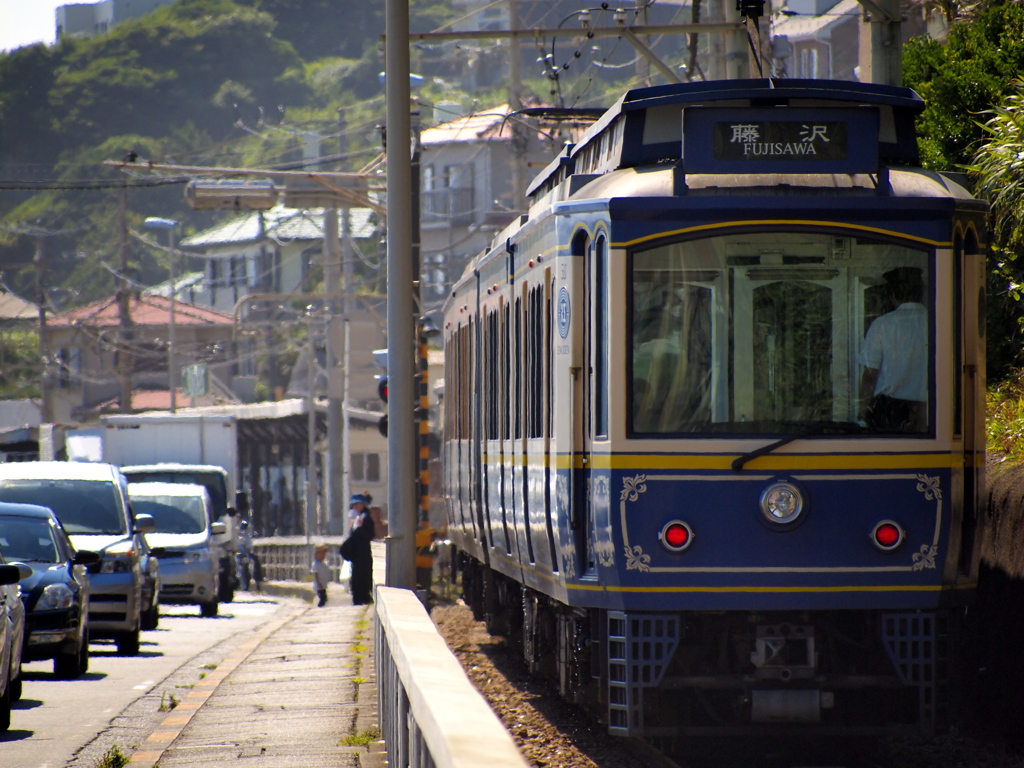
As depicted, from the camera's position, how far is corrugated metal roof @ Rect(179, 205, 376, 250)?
7459cm

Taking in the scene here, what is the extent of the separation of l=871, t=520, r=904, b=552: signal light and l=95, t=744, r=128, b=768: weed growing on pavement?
13.6 feet

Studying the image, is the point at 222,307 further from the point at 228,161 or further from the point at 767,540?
the point at 767,540

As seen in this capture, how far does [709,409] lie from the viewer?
9.08 m

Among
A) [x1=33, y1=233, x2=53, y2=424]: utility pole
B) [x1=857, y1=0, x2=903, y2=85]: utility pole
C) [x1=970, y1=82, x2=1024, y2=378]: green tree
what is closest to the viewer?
[x1=970, y1=82, x2=1024, y2=378]: green tree

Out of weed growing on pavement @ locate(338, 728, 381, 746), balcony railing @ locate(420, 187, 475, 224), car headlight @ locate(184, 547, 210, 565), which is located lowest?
car headlight @ locate(184, 547, 210, 565)

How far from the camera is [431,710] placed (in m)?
4.75

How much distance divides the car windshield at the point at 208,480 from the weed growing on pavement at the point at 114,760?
65.2 ft

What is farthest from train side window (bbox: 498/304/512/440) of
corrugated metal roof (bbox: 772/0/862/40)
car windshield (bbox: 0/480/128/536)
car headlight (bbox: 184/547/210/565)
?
corrugated metal roof (bbox: 772/0/862/40)

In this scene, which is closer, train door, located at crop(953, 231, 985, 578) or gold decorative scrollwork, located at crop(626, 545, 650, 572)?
gold decorative scrollwork, located at crop(626, 545, 650, 572)

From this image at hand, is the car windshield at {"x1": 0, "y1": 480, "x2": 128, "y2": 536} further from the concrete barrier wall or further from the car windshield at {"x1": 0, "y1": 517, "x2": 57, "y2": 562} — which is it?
the concrete barrier wall

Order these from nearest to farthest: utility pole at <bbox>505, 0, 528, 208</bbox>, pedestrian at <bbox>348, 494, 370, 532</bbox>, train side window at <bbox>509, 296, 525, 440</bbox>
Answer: train side window at <bbox>509, 296, 525, 440</bbox>, pedestrian at <bbox>348, 494, 370, 532</bbox>, utility pole at <bbox>505, 0, 528, 208</bbox>

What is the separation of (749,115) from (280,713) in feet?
A: 15.5

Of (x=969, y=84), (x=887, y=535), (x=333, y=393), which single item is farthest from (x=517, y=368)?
(x=333, y=393)

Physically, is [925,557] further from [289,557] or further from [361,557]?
[289,557]
